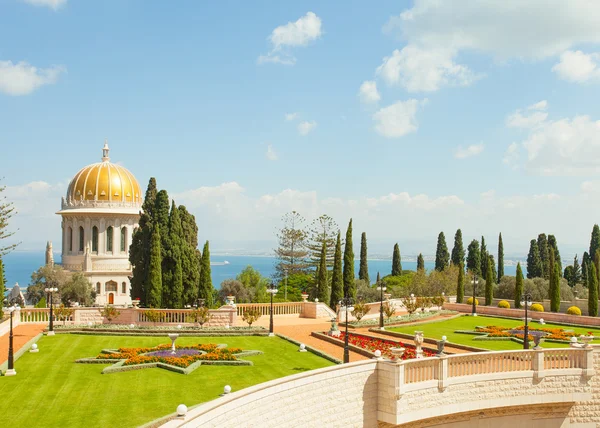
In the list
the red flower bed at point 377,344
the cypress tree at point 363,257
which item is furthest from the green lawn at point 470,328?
the cypress tree at point 363,257

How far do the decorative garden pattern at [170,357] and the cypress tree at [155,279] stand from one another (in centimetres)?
1411

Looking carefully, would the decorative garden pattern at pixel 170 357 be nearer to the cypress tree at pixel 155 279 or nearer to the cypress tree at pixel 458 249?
the cypress tree at pixel 155 279

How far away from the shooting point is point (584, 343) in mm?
22672

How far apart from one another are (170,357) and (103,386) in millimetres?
4322

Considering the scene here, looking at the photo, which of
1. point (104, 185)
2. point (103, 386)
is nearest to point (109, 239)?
point (104, 185)

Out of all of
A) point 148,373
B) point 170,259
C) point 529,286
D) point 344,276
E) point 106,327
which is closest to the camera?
point 148,373

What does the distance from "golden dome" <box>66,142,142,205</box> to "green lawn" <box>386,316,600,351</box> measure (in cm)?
4508

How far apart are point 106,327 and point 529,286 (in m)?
42.9

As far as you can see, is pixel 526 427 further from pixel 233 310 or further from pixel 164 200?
pixel 164 200

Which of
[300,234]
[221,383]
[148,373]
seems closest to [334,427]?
[221,383]

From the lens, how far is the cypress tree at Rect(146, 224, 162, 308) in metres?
41.4

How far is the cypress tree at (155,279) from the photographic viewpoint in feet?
136

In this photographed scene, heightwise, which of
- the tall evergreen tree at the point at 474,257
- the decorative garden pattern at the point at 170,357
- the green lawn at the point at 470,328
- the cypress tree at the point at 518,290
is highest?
the tall evergreen tree at the point at 474,257

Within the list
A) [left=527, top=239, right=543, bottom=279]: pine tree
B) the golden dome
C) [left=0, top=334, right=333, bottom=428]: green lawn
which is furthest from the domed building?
[left=527, top=239, right=543, bottom=279]: pine tree
